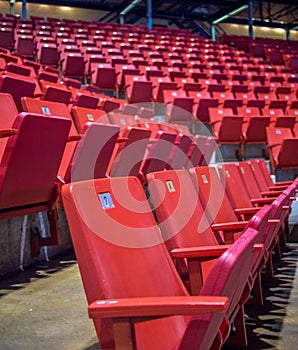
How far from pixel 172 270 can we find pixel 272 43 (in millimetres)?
4565

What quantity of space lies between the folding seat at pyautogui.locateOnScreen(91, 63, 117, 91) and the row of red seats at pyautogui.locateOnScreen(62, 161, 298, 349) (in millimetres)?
1904

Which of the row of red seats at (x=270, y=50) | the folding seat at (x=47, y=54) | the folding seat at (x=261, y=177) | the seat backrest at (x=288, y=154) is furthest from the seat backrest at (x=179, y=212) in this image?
the row of red seats at (x=270, y=50)

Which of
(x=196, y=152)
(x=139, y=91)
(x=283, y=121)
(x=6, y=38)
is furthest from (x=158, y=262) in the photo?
(x=6, y=38)

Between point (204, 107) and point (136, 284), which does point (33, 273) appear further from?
point (204, 107)

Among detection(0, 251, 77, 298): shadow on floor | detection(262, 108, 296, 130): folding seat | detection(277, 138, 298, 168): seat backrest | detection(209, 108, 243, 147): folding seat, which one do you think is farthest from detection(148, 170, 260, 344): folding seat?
detection(262, 108, 296, 130): folding seat

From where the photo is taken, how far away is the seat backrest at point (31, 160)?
640mm

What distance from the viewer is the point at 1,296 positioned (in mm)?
604

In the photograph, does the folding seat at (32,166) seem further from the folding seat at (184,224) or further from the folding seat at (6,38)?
the folding seat at (6,38)

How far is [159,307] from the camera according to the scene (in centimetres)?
28

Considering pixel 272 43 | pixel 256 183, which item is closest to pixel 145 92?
pixel 256 183

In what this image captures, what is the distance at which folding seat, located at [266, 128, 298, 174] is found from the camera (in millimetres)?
1696

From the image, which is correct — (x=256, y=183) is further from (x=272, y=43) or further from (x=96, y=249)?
(x=272, y=43)

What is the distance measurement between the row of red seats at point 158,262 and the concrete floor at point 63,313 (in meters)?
0.06

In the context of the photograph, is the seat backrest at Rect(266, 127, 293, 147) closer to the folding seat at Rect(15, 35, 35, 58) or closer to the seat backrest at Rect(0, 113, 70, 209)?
the seat backrest at Rect(0, 113, 70, 209)
